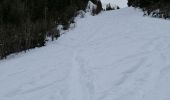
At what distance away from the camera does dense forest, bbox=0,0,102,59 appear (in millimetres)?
6965

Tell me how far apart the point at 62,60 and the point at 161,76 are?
7.38ft

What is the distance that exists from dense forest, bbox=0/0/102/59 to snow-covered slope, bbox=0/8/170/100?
1.30 ft

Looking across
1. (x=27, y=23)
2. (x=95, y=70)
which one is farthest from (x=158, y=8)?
(x=95, y=70)

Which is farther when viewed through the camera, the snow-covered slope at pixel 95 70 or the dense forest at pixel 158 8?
the dense forest at pixel 158 8

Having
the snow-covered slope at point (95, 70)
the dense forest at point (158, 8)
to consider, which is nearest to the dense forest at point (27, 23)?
the snow-covered slope at point (95, 70)

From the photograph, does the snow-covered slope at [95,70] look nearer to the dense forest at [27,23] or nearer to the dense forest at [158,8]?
the dense forest at [27,23]

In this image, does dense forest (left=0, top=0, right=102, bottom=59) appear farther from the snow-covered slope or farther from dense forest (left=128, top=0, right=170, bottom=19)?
dense forest (left=128, top=0, right=170, bottom=19)

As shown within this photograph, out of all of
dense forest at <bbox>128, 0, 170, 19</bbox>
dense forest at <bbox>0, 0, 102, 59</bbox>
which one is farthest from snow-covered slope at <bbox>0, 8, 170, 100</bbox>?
dense forest at <bbox>128, 0, 170, 19</bbox>

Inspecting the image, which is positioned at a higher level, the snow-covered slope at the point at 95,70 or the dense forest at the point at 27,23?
the dense forest at the point at 27,23

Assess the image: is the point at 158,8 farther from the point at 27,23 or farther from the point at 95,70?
the point at 95,70

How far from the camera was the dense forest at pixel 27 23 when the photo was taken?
6.96 metres

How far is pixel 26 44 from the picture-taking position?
715 cm

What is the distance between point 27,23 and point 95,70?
3.96 m

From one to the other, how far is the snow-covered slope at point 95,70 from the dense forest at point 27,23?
15.6 inches
